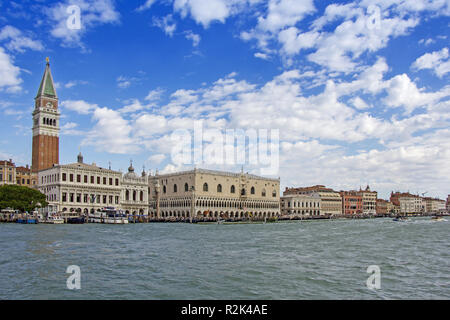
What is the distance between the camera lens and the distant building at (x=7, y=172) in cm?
6862

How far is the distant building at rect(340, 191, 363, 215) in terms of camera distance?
123 meters

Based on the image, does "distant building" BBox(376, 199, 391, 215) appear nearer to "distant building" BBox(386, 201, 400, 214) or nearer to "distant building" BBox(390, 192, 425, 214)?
"distant building" BBox(386, 201, 400, 214)

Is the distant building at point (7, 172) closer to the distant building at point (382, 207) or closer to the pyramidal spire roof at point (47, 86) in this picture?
the pyramidal spire roof at point (47, 86)

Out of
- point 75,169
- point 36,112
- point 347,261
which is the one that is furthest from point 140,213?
point 347,261

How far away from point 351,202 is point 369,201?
28.5 feet

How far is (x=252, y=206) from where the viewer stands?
9294 centimetres

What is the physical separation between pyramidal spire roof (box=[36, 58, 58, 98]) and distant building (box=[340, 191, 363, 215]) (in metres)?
82.8

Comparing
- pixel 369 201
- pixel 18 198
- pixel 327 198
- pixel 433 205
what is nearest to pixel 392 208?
pixel 369 201

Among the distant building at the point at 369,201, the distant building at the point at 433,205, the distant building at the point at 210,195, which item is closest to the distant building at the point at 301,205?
the distant building at the point at 210,195

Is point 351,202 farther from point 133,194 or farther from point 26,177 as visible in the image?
point 26,177

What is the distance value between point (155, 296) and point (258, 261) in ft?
24.6

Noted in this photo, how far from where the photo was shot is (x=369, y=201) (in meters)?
130

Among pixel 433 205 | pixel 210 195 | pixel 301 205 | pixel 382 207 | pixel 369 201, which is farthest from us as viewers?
A: pixel 433 205
